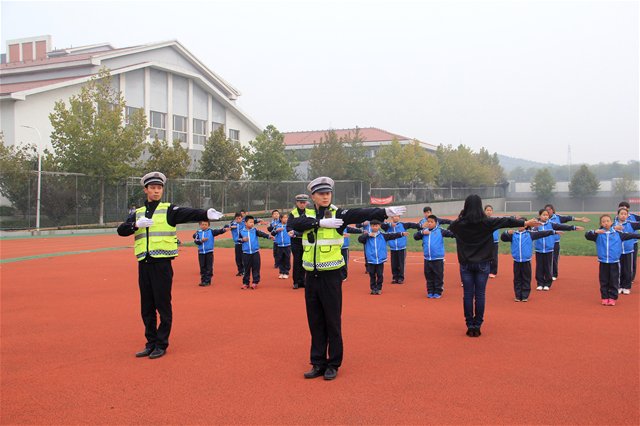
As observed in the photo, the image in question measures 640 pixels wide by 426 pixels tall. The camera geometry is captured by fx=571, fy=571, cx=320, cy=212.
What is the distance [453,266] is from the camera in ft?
54.0

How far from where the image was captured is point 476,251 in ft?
Answer: 26.0

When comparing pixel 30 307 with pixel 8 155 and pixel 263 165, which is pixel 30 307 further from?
pixel 263 165

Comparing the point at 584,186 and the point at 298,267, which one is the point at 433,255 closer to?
the point at 298,267

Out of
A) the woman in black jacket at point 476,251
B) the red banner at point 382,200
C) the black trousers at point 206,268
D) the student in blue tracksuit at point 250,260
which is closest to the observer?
the woman in black jacket at point 476,251

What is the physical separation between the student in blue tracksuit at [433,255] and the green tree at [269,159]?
32.3 m

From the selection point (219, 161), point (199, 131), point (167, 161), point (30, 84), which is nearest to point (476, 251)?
point (167, 161)

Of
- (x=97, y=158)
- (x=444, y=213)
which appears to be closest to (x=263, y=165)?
(x=97, y=158)

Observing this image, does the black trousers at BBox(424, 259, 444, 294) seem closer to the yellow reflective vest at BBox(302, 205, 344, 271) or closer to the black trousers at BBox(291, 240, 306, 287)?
the black trousers at BBox(291, 240, 306, 287)

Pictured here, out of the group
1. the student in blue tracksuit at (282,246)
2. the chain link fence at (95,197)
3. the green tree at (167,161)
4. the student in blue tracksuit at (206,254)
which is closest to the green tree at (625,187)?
the chain link fence at (95,197)

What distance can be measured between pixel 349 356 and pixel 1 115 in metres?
33.8

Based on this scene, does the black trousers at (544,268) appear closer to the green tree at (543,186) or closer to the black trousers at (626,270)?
the black trousers at (626,270)

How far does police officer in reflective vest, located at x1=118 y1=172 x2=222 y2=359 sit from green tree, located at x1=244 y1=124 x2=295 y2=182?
1434 inches

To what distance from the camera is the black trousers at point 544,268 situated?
12.0m

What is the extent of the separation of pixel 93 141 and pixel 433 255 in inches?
975
